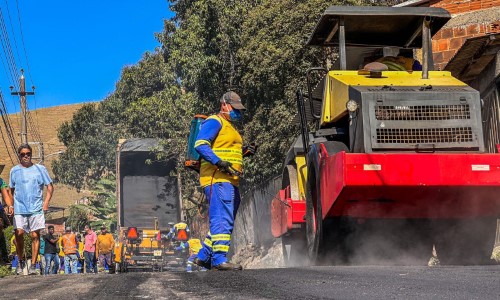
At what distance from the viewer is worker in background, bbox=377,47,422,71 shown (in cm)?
928

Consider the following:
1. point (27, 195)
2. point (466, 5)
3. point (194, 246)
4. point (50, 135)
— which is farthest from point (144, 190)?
point (50, 135)

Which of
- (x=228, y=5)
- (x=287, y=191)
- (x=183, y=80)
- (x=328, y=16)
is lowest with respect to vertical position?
(x=287, y=191)

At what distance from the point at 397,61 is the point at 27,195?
5.22m

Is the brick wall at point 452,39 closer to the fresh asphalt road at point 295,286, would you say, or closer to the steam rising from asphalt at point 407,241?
the steam rising from asphalt at point 407,241

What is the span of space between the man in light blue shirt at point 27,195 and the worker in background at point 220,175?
336 centimetres

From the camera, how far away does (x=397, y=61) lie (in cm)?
937

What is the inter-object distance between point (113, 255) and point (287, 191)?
44.0 feet

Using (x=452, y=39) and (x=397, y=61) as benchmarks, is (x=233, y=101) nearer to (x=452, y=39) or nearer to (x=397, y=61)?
(x=397, y=61)

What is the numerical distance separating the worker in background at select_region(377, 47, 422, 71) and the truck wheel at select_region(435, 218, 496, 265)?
1.71 m

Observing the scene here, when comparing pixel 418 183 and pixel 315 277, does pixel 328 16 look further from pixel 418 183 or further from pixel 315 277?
pixel 315 277

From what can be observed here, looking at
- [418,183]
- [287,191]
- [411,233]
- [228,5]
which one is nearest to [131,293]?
[418,183]

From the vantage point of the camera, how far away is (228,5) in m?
32.6

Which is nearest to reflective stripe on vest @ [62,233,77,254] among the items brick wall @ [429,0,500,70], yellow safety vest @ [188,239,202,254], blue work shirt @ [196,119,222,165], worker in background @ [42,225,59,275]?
worker in background @ [42,225,59,275]

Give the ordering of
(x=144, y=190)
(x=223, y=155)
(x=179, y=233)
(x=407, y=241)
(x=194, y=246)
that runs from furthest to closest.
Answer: (x=144, y=190) → (x=179, y=233) → (x=194, y=246) → (x=407, y=241) → (x=223, y=155)
